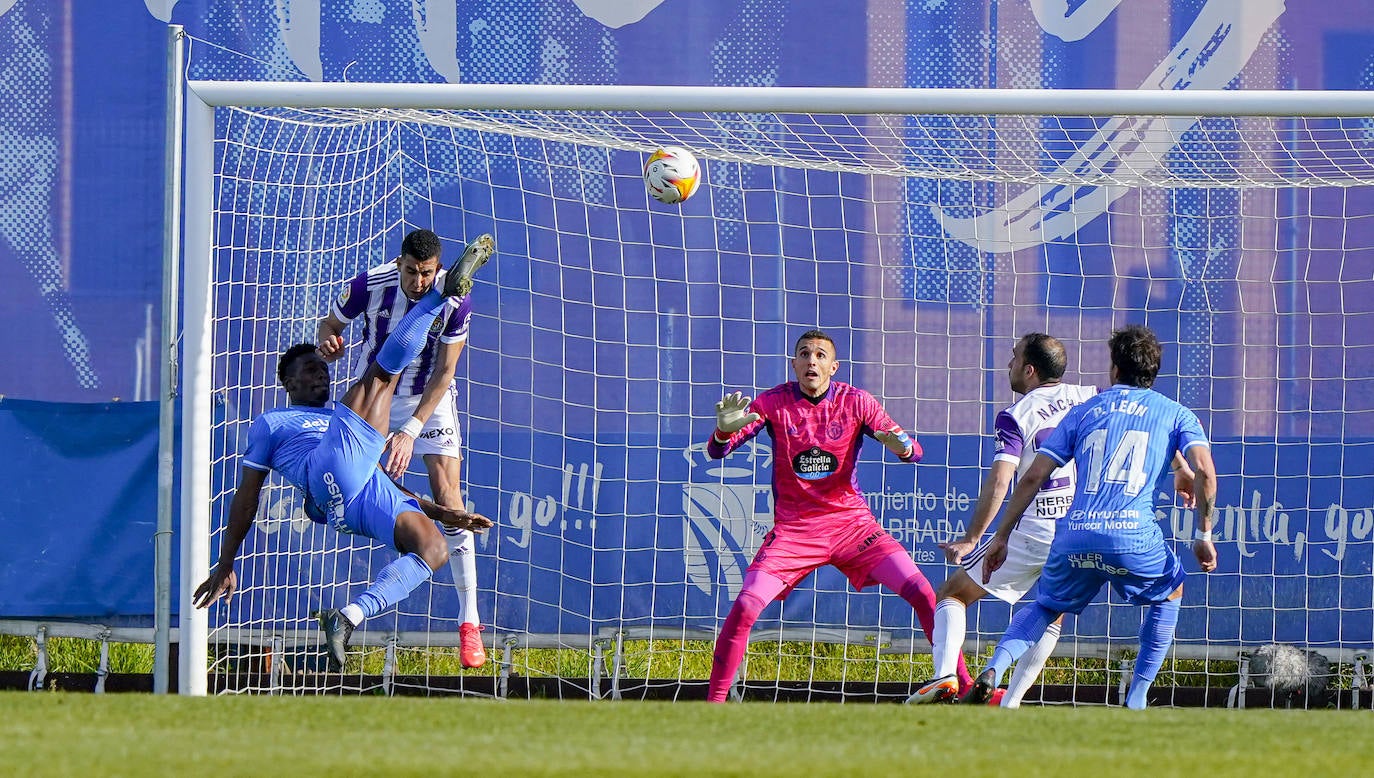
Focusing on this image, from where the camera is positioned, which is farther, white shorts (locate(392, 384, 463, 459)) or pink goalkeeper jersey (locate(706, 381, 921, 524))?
white shorts (locate(392, 384, 463, 459))

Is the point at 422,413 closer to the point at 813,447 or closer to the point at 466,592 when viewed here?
the point at 466,592

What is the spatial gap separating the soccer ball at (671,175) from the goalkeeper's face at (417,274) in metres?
1.03

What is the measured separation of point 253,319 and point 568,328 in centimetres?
161

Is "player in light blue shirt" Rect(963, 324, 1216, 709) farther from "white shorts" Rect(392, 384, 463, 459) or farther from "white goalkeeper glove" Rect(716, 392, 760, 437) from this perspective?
"white shorts" Rect(392, 384, 463, 459)

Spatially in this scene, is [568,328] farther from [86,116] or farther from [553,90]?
[86,116]

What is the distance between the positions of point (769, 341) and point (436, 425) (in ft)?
6.48

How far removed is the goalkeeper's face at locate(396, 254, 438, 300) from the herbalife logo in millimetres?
1874

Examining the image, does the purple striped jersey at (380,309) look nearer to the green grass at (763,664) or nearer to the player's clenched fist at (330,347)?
the player's clenched fist at (330,347)

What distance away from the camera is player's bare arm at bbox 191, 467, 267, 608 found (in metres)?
6.71

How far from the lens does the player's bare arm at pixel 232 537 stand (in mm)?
6715

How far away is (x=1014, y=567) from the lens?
6.91 meters

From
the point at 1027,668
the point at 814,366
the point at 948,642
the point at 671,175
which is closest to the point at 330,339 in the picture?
the point at 671,175

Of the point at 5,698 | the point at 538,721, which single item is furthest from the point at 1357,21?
the point at 5,698

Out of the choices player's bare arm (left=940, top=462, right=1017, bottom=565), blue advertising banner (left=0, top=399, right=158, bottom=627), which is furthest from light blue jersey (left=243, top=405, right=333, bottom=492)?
player's bare arm (left=940, top=462, right=1017, bottom=565)
